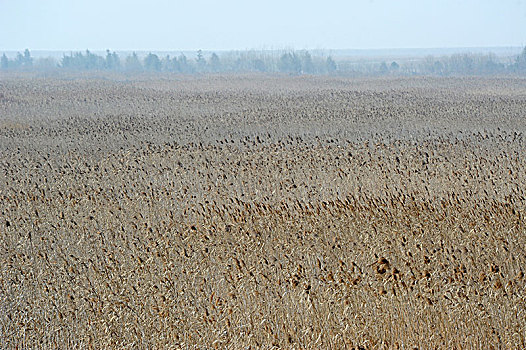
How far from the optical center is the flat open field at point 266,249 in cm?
550

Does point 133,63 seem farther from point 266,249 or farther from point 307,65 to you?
point 266,249

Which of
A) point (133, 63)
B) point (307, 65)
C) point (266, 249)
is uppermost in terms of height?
point (266, 249)

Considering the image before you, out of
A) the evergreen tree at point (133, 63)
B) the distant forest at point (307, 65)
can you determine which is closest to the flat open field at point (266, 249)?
the distant forest at point (307, 65)

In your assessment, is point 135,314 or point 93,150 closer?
point 135,314

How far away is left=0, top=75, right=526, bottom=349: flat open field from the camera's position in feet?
18.1

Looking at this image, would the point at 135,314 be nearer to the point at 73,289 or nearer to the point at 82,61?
the point at 73,289

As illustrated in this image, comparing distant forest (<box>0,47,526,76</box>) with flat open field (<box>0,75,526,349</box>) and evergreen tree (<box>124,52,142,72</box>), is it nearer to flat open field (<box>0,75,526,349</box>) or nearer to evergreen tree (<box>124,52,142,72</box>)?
evergreen tree (<box>124,52,142,72</box>)

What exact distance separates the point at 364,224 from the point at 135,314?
3.34 metres

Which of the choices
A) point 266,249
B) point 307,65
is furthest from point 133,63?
point 266,249

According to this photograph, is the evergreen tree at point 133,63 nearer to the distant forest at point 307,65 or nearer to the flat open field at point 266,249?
the distant forest at point 307,65

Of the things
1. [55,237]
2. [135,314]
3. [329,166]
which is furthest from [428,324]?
[329,166]

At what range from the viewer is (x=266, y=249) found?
24.6 feet

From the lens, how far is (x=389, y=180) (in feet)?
37.6

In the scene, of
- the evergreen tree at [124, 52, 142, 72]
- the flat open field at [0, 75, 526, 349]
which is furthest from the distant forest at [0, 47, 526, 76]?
the flat open field at [0, 75, 526, 349]
